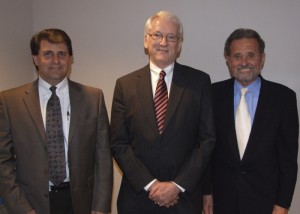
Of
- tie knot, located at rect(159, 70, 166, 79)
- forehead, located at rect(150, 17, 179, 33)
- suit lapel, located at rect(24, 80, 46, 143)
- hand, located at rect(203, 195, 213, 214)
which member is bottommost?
hand, located at rect(203, 195, 213, 214)

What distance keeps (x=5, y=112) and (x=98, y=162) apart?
67 cm

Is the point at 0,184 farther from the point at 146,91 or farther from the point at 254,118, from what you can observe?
the point at 254,118

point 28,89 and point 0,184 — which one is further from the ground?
point 28,89

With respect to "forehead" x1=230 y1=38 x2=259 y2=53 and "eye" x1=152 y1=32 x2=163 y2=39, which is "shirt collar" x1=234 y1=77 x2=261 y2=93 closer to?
"forehead" x1=230 y1=38 x2=259 y2=53

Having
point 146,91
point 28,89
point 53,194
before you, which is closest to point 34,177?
point 53,194

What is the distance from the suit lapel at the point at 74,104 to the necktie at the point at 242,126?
1053mm

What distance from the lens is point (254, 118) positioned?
2.08 metres

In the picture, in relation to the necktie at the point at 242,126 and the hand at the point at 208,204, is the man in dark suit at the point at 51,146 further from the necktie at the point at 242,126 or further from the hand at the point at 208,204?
the necktie at the point at 242,126

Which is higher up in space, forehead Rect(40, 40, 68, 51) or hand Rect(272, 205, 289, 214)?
forehead Rect(40, 40, 68, 51)

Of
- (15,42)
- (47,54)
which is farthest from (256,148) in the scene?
(15,42)

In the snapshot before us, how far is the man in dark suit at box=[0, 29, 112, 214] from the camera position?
194 cm

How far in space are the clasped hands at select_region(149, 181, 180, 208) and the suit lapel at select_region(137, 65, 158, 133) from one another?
33 centimetres

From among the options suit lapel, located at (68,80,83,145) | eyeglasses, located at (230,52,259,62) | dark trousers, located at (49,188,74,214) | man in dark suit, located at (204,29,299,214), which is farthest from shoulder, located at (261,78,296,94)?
dark trousers, located at (49,188,74,214)

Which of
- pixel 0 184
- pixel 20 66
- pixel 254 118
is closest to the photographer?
pixel 0 184
